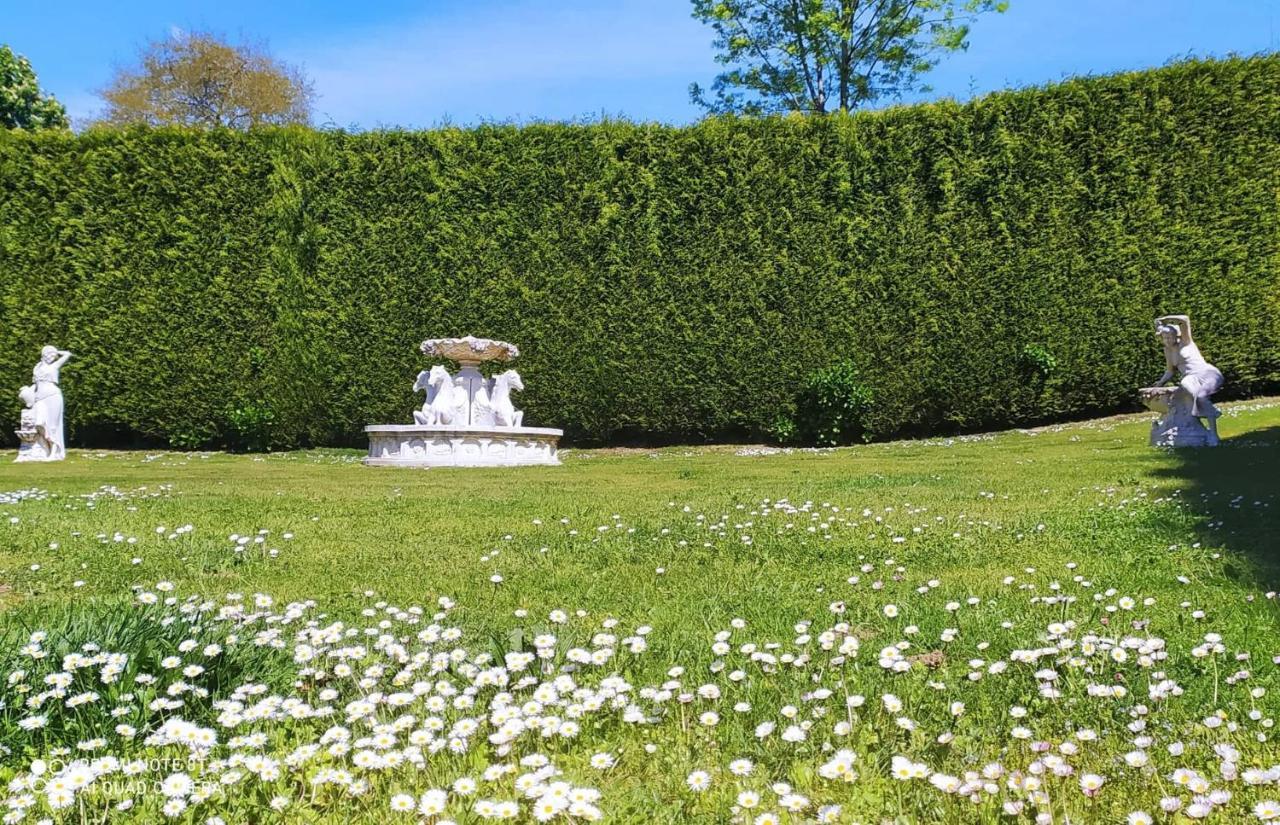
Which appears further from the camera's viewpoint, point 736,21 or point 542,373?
point 736,21

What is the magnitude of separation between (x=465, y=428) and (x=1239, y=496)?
323 inches

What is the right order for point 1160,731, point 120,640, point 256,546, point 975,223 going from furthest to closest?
1. point 975,223
2. point 256,546
3. point 120,640
4. point 1160,731

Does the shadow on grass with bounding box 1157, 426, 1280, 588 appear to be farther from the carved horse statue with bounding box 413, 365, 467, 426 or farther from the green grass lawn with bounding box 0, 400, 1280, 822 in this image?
the carved horse statue with bounding box 413, 365, 467, 426

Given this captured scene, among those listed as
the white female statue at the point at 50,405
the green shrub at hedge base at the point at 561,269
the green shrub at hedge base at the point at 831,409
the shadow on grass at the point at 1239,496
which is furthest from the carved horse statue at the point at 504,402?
the shadow on grass at the point at 1239,496

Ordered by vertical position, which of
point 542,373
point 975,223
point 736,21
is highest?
point 736,21

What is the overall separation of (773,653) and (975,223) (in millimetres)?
11837

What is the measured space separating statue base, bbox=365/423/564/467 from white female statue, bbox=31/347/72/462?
13.2 ft

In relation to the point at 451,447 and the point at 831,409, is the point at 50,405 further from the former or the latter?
the point at 831,409

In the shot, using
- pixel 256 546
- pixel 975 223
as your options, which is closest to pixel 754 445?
pixel 975 223

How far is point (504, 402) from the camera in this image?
11.8 m

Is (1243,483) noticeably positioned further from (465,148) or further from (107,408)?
(107,408)

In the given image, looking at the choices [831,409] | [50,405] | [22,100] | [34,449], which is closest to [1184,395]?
[831,409]

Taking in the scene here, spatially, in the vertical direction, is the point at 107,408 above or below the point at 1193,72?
below

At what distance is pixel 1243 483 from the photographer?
18.5 ft
